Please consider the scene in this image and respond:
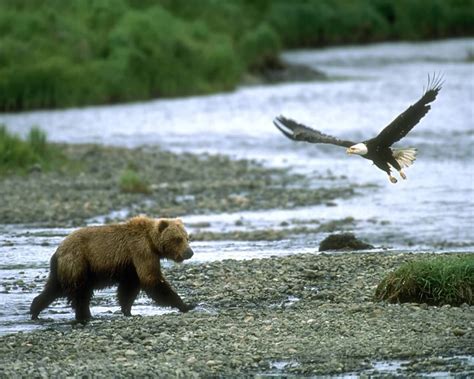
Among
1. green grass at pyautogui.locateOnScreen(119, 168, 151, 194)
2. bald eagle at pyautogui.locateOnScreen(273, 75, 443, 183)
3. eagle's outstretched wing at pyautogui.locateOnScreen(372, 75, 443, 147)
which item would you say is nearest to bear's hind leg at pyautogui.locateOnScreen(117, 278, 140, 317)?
bald eagle at pyautogui.locateOnScreen(273, 75, 443, 183)

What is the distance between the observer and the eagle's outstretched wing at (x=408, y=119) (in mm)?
14523

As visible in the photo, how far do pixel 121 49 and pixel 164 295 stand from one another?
35.0 m

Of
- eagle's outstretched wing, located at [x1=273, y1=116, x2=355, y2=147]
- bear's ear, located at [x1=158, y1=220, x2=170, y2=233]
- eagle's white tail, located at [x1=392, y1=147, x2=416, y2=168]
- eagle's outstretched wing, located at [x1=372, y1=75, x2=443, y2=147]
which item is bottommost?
bear's ear, located at [x1=158, y1=220, x2=170, y2=233]

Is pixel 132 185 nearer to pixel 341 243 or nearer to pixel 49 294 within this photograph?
pixel 341 243

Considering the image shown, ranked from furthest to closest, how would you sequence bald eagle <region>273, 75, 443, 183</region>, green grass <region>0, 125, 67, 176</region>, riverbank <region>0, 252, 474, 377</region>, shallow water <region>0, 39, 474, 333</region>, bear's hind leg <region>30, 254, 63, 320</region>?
green grass <region>0, 125, 67, 176</region>, shallow water <region>0, 39, 474, 333</region>, bald eagle <region>273, 75, 443, 183</region>, bear's hind leg <region>30, 254, 63, 320</region>, riverbank <region>0, 252, 474, 377</region>

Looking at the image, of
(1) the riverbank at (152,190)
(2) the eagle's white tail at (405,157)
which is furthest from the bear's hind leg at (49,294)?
(1) the riverbank at (152,190)

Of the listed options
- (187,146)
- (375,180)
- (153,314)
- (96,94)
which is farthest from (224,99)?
(153,314)

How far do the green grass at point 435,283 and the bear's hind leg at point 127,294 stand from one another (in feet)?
8.03

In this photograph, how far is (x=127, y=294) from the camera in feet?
41.9

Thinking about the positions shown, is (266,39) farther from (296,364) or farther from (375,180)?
(296,364)

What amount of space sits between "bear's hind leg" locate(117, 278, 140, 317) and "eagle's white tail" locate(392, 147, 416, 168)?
4427 mm

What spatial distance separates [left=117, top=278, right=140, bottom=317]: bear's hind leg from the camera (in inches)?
500

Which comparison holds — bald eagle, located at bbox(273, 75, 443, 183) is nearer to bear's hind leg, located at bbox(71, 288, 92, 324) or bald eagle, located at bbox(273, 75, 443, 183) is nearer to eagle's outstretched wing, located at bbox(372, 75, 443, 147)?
eagle's outstretched wing, located at bbox(372, 75, 443, 147)

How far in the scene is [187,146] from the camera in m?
33.9
